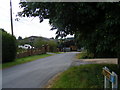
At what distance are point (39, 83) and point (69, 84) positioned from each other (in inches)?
55.9

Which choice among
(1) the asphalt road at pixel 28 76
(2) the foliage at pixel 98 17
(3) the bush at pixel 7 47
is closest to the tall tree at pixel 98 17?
(2) the foliage at pixel 98 17

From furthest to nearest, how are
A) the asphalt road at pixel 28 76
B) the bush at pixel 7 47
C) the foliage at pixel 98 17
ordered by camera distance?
the bush at pixel 7 47 < the asphalt road at pixel 28 76 < the foliage at pixel 98 17

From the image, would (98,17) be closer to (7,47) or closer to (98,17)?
(98,17)

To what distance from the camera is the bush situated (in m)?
12.1

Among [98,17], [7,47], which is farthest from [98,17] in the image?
[7,47]

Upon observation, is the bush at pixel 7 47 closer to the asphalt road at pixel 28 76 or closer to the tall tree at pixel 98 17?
the asphalt road at pixel 28 76

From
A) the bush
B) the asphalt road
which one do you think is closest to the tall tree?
the asphalt road

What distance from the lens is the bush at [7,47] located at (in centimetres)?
1208

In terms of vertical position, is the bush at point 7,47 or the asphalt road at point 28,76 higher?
the bush at point 7,47

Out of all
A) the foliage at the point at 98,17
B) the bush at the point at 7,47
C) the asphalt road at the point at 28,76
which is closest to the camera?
the foliage at the point at 98,17

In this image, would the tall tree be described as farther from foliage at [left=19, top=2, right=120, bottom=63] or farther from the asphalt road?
the asphalt road

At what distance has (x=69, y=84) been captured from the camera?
5109 mm

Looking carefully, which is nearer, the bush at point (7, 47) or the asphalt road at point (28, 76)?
the asphalt road at point (28, 76)

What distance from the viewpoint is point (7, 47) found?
12352mm
